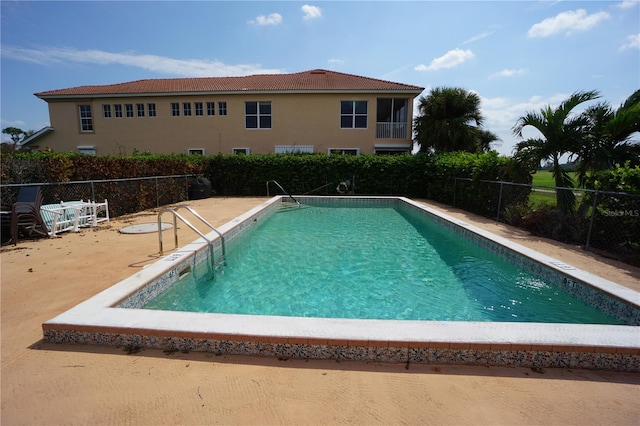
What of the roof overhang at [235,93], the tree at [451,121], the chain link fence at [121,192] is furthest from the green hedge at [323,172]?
the roof overhang at [235,93]

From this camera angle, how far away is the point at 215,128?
20.8 m

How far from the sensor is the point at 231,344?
8.84 feet

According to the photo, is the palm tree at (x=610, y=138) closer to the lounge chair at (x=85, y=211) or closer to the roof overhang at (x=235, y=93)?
the lounge chair at (x=85, y=211)

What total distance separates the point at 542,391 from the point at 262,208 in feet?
31.0

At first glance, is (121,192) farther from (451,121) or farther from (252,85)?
(451,121)

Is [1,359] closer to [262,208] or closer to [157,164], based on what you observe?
[262,208]

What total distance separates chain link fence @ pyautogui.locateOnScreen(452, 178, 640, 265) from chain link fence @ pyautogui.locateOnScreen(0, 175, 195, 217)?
460 inches

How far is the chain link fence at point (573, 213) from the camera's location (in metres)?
5.75

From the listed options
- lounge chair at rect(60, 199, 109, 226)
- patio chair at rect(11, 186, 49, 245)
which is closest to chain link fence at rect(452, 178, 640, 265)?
lounge chair at rect(60, 199, 109, 226)

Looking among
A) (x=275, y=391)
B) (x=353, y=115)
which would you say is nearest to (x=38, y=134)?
(x=353, y=115)

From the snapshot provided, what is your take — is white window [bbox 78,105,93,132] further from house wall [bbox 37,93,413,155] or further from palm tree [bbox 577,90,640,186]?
palm tree [bbox 577,90,640,186]

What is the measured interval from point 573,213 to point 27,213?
1193cm

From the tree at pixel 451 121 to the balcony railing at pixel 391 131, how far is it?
1528mm

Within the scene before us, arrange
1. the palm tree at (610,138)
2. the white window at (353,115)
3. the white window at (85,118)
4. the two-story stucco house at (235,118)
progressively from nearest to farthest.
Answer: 1. the palm tree at (610,138)
2. the two-story stucco house at (235,118)
3. the white window at (353,115)
4. the white window at (85,118)
